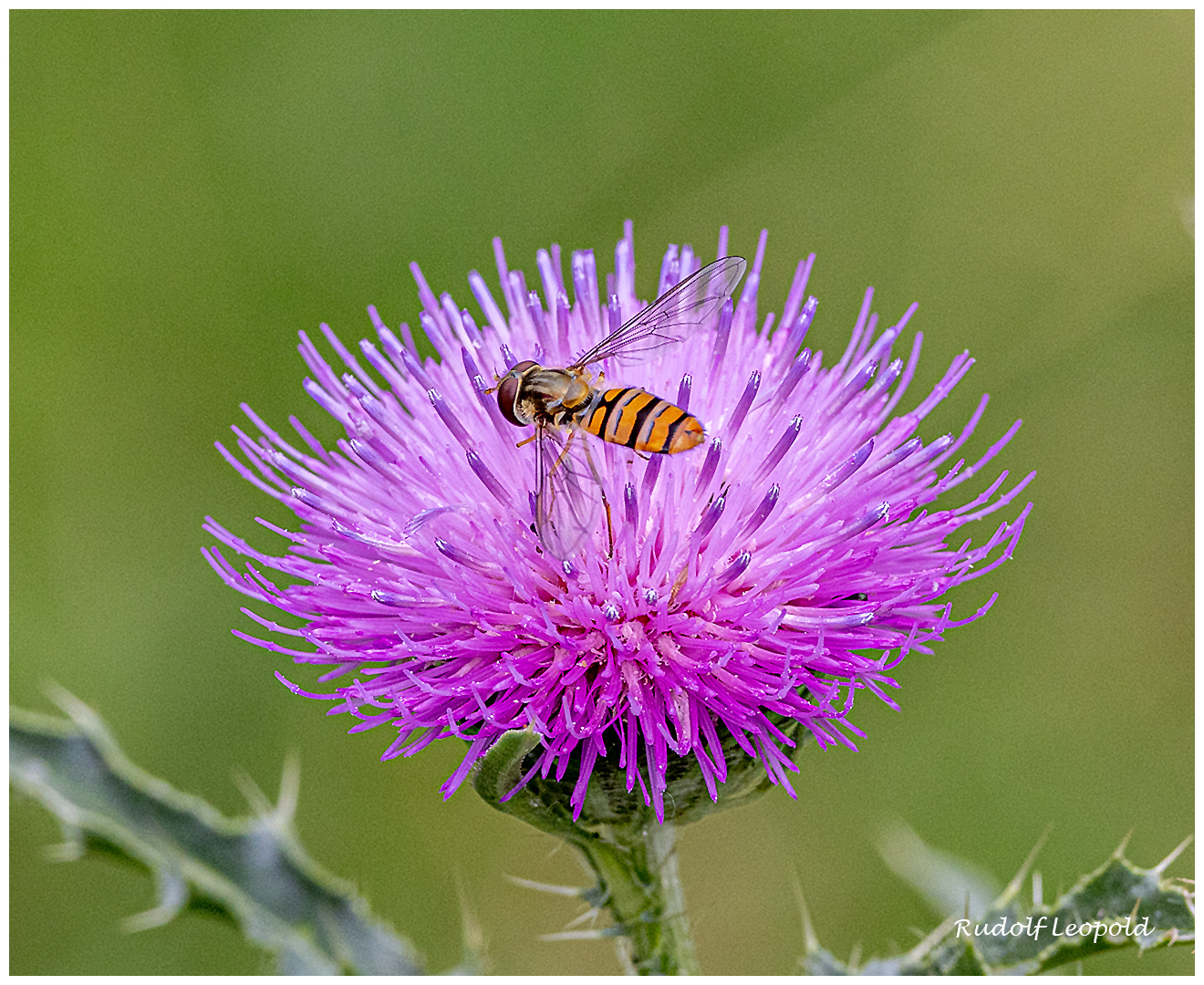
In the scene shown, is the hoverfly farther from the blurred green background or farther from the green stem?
the blurred green background

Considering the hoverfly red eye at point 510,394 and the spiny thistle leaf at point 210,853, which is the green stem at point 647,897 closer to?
the spiny thistle leaf at point 210,853

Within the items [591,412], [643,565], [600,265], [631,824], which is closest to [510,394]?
[591,412]

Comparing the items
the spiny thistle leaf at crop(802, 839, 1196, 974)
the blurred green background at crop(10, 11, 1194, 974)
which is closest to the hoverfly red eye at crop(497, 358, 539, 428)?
the spiny thistle leaf at crop(802, 839, 1196, 974)

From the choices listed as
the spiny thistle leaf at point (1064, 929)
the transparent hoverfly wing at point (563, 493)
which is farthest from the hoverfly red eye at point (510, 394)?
the spiny thistle leaf at point (1064, 929)

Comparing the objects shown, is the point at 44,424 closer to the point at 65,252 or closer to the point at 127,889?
the point at 65,252

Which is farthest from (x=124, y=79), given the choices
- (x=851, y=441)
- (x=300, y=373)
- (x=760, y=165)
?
(x=851, y=441)

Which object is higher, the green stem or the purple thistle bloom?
the purple thistle bloom
